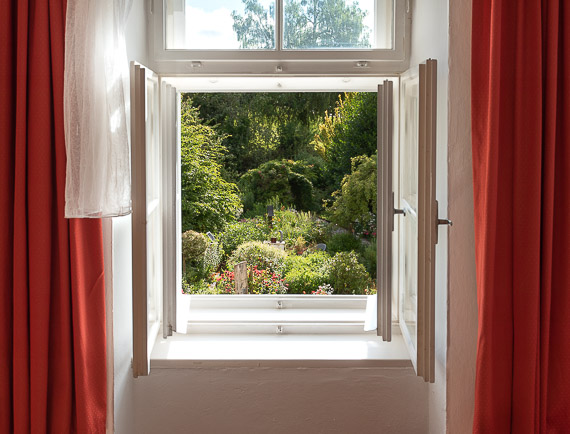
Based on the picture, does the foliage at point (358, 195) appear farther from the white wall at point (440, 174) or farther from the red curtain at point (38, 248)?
the red curtain at point (38, 248)

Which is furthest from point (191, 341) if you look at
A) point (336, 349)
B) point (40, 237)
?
point (40, 237)

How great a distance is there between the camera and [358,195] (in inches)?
179

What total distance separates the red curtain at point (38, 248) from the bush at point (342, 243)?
2.94 m

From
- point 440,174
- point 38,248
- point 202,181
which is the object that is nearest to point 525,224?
point 440,174

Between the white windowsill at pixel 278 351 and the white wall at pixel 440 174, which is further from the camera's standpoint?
the white windowsill at pixel 278 351

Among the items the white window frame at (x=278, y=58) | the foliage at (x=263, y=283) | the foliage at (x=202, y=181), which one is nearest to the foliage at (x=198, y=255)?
the foliage at (x=202, y=181)

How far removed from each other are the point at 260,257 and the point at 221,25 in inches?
69.8

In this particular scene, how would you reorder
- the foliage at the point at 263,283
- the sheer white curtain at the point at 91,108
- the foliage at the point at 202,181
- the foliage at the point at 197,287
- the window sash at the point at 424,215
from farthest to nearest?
1. the foliage at the point at 202,181
2. the foliage at the point at 197,287
3. the foliage at the point at 263,283
4. the window sash at the point at 424,215
5. the sheer white curtain at the point at 91,108

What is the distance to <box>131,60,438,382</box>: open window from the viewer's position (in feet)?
6.64

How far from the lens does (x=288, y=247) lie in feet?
15.1

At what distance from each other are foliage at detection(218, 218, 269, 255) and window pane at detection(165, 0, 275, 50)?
83.8 inches

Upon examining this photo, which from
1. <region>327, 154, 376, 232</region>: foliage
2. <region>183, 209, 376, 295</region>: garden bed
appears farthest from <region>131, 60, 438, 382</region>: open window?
<region>327, 154, 376, 232</region>: foliage

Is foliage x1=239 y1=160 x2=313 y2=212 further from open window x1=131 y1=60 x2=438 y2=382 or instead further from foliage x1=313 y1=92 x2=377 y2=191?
open window x1=131 y1=60 x2=438 y2=382

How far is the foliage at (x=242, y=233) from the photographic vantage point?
455cm
